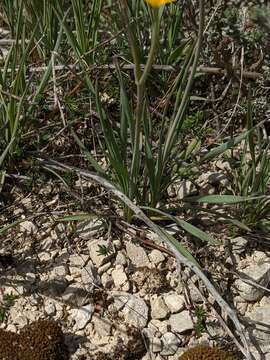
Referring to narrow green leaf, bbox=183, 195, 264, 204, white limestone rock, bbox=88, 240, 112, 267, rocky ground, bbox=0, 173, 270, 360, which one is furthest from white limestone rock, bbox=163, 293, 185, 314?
narrow green leaf, bbox=183, 195, 264, 204

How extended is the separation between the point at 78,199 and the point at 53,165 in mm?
198

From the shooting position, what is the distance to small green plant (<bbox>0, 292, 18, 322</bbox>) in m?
2.16

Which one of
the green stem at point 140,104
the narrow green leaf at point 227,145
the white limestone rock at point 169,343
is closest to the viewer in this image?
the green stem at point 140,104

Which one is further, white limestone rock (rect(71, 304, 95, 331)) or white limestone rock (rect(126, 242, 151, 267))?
white limestone rock (rect(126, 242, 151, 267))

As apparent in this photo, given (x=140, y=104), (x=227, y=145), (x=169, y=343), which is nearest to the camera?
(x=140, y=104)

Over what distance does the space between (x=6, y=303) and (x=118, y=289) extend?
0.44 metres

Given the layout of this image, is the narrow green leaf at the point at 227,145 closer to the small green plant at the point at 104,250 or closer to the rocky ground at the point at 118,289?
the rocky ground at the point at 118,289

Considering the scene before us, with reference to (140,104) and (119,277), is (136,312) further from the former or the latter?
(140,104)

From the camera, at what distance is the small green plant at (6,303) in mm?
2156

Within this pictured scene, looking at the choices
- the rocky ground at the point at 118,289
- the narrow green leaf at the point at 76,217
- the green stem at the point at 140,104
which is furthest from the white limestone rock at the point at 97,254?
the green stem at the point at 140,104

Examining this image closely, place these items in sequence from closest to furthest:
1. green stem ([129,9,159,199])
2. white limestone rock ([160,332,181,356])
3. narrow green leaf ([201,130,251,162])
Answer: green stem ([129,9,159,199]) → white limestone rock ([160,332,181,356]) → narrow green leaf ([201,130,251,162])

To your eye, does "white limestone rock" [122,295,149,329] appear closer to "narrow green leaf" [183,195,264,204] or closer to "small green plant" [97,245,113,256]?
"small green plant" [97,245,113,256]

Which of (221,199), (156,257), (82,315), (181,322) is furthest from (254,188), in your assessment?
(82,315)

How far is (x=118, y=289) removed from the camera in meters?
2.27
